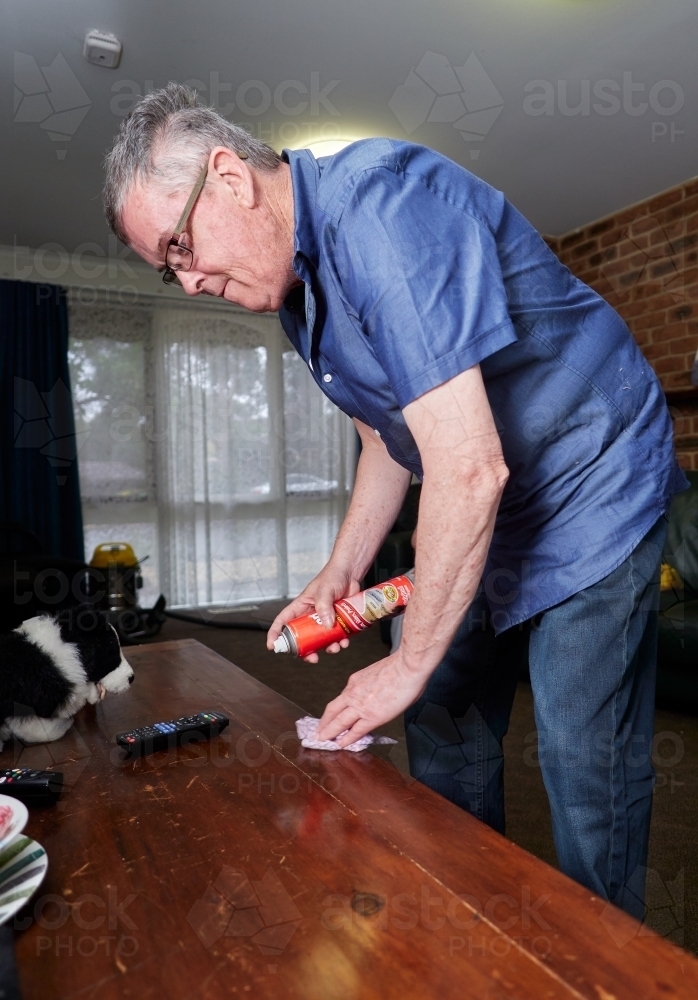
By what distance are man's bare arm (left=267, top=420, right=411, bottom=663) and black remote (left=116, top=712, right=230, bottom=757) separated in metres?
0.17

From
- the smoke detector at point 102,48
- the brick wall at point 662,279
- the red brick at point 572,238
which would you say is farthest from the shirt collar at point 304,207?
the red brick at point 572,238

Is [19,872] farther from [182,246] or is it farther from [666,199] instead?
[666,199]

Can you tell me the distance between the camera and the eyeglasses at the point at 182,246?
0.72 m

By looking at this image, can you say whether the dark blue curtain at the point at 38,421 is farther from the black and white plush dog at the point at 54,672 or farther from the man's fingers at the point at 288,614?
the man's fingers at the point at 288,614

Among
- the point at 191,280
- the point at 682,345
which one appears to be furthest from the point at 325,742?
the point at 682,345

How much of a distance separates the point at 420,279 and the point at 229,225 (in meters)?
0.25

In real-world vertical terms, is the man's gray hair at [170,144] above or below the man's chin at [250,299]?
above

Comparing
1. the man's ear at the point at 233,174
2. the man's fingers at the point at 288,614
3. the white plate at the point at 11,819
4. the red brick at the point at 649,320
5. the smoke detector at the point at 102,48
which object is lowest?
the white plate at the point at 11,819

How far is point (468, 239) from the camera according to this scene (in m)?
0.64

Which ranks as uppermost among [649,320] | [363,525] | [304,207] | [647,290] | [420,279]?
[647,290]

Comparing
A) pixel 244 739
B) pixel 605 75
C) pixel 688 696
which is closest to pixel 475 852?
pixel 244 739

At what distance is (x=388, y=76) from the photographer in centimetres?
231

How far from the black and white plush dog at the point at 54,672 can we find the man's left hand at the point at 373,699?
361 mm

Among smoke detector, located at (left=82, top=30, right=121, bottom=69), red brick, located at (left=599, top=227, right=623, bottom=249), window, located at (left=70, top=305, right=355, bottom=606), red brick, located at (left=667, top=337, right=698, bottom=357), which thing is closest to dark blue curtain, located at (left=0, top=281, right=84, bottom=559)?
window, located at (left=70, top=305, right=355, bottom=606)
